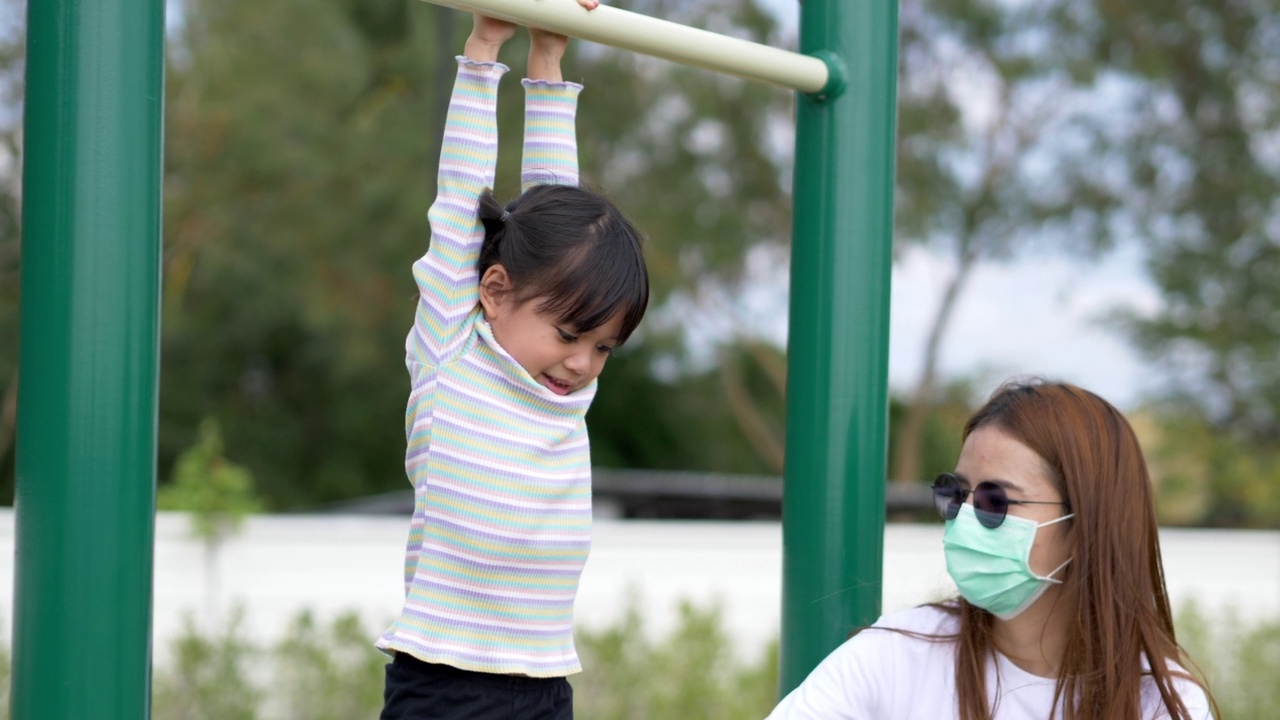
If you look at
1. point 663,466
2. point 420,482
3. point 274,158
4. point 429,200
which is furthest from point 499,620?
point 663,466

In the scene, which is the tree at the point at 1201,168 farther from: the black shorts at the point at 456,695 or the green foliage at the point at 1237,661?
the black shorts at the point at 456,695

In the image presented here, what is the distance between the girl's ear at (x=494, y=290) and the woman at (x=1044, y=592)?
2.09 ft

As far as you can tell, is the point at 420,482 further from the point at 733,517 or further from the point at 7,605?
the point at 733,517

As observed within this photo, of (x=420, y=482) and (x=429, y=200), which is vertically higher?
(x=429, y=200)

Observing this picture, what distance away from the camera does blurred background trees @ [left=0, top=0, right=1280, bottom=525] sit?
10.3m

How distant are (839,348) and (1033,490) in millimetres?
386

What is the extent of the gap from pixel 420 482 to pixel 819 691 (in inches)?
23.3

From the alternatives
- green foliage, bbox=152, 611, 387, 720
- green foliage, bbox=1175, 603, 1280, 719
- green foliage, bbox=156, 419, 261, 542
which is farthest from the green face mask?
green foliage, bbox=156, 419, 261, 542

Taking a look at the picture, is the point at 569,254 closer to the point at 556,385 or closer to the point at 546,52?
the point at 556,385

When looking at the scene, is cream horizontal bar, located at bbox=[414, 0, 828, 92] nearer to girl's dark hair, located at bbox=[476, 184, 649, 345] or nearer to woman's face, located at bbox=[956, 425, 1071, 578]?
girl's dark hair, located at bbox=[476, 184, 649, 345]

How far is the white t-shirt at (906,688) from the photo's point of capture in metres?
1.77

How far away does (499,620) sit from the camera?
5.75ft

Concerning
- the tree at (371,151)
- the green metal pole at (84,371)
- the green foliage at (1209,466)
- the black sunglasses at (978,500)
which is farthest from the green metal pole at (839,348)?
the green foliage at (1209,466)

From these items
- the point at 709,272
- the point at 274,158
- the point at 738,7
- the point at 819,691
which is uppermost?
the point at 738,7
